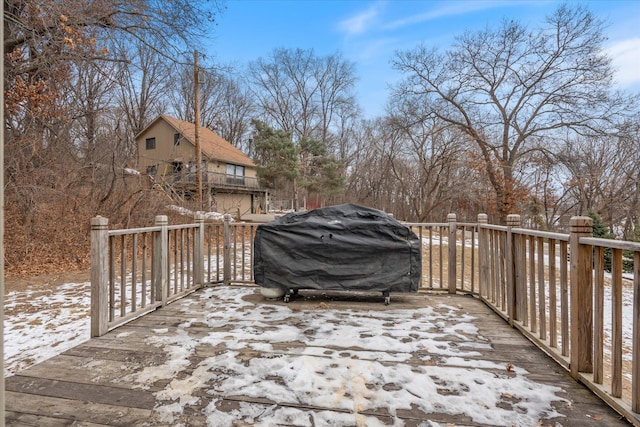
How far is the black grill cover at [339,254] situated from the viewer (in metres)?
3.43

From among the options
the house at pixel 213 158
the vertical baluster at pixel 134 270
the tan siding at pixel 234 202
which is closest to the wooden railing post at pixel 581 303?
the vertical baluster at pixel 134 270

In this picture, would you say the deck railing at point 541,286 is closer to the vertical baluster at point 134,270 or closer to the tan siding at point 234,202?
the vertical baluster at point 134,270

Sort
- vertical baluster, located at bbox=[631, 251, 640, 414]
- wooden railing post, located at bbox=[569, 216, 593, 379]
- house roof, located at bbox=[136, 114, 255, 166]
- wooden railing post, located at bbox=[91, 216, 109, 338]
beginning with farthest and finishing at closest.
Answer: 1. house roof, located at bbox=[136, 114, 255, 166]
2. wooden railing post, located at bbox=[91, 216, 109, 338]
3. wooden railing post, located at bbox=[569, 216, 593, 379]
4. vertical baluster, located at bbox=[631, 251, 640, 414]

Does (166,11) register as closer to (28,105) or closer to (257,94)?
(28,105)

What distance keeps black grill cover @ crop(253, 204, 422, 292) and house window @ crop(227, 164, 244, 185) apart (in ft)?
59.0

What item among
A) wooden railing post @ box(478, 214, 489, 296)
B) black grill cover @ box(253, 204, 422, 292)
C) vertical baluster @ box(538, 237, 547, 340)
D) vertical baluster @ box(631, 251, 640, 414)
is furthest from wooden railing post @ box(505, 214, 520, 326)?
vertical baluster @ box(631, 251, 640, 414)

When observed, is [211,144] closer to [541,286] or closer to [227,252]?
[227,252]

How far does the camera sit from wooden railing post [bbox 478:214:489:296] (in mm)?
3562

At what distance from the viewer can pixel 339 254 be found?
3.48m

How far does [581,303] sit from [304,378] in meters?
1.74

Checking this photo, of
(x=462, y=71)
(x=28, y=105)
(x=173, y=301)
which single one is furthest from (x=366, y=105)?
(x=173, y=301)

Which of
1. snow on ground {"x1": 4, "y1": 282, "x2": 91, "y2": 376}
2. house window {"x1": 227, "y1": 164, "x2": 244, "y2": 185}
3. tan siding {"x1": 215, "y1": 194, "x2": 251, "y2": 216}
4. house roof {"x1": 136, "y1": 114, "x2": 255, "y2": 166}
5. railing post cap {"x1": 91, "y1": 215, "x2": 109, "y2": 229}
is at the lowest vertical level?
snow on ground {"x1": 4, "y1": 282, "x2": 91, "y2": 376}

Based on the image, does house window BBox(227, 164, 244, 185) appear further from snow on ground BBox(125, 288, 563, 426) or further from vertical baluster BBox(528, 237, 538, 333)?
vertical baluster BBox(528, 237, 538, 333)

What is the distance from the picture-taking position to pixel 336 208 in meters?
3.81
